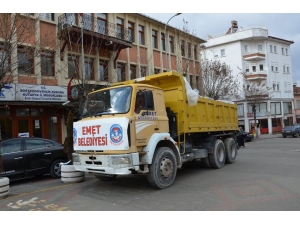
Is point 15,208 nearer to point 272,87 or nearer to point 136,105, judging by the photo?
point 136,105

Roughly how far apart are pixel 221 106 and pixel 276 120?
36.8 meters

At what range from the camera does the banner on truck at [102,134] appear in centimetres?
637

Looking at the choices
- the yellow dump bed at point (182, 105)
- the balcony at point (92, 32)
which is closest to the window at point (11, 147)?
the yellow dump bed at point (182, 105)

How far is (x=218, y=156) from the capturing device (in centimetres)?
1035

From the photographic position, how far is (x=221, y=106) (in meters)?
11.0

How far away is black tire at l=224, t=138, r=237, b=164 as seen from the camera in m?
11.1

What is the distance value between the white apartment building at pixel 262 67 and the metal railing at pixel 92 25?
80.6ft

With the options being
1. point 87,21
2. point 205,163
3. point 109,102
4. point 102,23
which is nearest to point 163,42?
point 102,23

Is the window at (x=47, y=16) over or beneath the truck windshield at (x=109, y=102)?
over

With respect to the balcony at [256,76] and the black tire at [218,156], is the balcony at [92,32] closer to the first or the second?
the black tire at [218,156]

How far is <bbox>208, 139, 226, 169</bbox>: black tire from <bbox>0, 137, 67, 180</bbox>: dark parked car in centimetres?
521

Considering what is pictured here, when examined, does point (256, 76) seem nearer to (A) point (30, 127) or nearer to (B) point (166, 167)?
(A) point (30, 127)

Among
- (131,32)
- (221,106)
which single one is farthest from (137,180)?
(131,32)

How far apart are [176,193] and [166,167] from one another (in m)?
0.77
